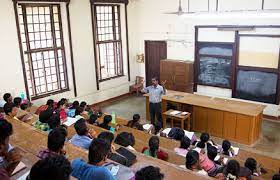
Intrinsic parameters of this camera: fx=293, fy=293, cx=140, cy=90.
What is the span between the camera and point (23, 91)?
7.85 meters

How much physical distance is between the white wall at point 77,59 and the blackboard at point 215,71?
2742 mm

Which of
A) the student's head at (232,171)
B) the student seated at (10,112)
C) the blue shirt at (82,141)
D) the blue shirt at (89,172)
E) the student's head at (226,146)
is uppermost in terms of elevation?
the blue shirt at (89,172)

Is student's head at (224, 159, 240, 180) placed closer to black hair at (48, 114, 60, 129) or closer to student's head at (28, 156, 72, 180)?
student's head at (28, 156, 72, 180)

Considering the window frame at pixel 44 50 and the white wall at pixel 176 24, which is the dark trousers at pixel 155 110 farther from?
the window frame at pixel 44 50

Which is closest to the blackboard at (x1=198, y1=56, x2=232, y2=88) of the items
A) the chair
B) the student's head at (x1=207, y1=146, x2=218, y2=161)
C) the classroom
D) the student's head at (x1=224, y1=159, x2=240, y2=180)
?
the classroom

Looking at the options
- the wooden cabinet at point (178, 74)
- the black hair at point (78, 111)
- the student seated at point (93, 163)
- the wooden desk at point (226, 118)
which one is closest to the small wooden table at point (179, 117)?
the wooden desk at point (226, 118)

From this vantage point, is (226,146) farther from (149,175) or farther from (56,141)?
(56,141)

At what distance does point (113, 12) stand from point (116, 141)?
6703 millimetres

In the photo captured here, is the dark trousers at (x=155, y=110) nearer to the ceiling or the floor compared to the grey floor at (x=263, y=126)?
nearer to the ceiling

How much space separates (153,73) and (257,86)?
12.5 feet

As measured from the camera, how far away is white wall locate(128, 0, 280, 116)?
8.34m

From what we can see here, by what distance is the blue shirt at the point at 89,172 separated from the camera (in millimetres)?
2361

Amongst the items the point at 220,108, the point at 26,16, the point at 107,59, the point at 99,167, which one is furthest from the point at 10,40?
the point at 99,167

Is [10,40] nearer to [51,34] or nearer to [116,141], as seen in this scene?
[51,34]
